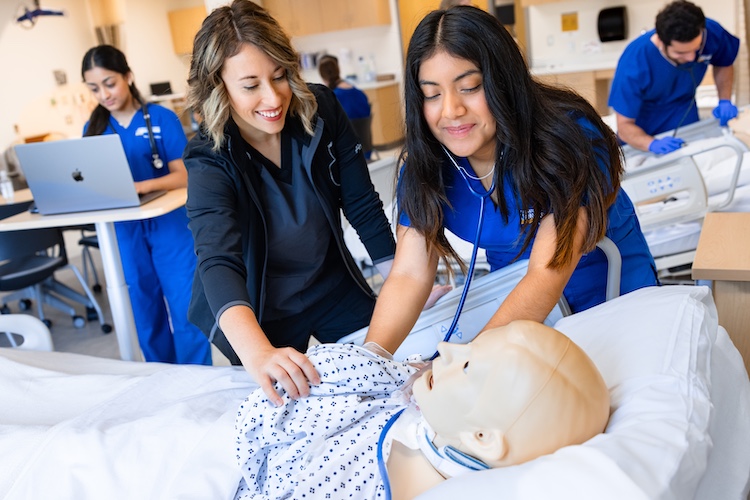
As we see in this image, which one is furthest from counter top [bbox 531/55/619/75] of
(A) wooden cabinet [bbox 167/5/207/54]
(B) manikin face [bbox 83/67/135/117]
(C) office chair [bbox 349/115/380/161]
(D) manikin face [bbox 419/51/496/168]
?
(D) manikin face [bbox 419/51/496/168]

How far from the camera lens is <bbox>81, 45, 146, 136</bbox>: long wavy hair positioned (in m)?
2.92

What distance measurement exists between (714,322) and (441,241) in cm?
53

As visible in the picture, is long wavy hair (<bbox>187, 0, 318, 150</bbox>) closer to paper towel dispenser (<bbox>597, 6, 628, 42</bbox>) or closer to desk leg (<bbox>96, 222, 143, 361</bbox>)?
desk leg (<bbox>96, 222, 143, 361</bbox>)

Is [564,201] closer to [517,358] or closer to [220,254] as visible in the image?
[517,358]

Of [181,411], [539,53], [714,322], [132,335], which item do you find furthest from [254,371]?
[539,53]

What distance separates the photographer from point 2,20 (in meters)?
6.64

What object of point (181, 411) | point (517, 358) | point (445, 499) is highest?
point (517, 358)

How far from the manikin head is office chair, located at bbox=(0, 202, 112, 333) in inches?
124

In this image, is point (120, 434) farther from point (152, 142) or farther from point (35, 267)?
point (35, 267)

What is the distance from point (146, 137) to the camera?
303cm

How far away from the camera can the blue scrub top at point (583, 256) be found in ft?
4.93

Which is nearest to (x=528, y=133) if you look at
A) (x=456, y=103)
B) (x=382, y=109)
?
(x=456, y=103)

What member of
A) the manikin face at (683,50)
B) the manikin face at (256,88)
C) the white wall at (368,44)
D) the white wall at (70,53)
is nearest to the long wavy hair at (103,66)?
the manikin face at (256,88)

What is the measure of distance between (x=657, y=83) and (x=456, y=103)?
231 cm
